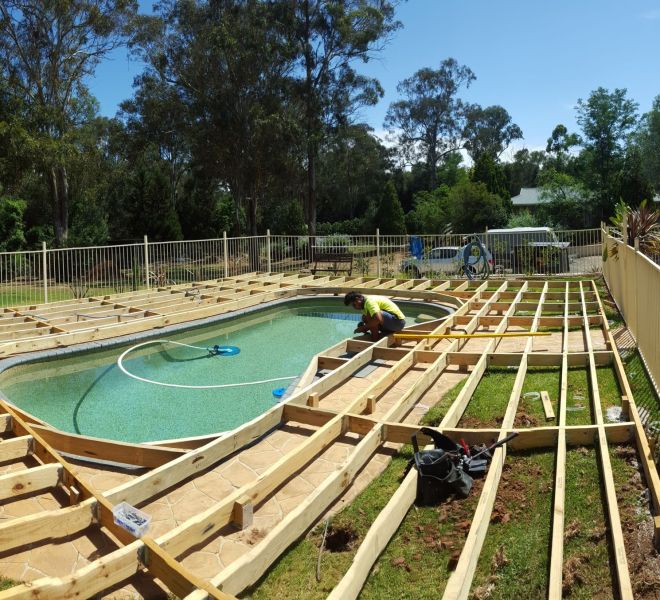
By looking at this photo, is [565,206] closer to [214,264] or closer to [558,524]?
[214,264]

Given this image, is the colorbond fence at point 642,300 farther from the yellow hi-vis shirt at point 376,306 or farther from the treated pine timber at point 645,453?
the yellow hi-vis shirt at point 376,306

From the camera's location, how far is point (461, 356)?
25.9ft

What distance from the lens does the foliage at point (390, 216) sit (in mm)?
38156

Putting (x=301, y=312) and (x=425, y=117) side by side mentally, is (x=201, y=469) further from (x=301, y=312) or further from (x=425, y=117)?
(x=425, y=117)

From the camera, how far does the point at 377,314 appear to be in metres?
9.05

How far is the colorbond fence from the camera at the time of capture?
243 inches

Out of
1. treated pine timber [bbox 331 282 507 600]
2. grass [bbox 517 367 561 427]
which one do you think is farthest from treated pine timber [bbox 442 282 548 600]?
grass [bbox 517 367 561 427]

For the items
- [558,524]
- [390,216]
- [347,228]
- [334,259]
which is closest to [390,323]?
[558,524]

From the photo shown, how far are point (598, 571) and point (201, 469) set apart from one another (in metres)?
3.10

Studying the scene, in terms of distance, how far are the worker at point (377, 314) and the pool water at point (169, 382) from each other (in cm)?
140

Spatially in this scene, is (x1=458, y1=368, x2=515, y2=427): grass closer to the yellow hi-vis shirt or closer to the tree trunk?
the yellow hi-vis shirt

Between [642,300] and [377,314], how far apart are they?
12.2 ft

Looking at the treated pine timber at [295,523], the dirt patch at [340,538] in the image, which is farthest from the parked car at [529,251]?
the dirt patch at [340,538]

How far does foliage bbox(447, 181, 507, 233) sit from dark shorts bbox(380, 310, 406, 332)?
23.4 metres
